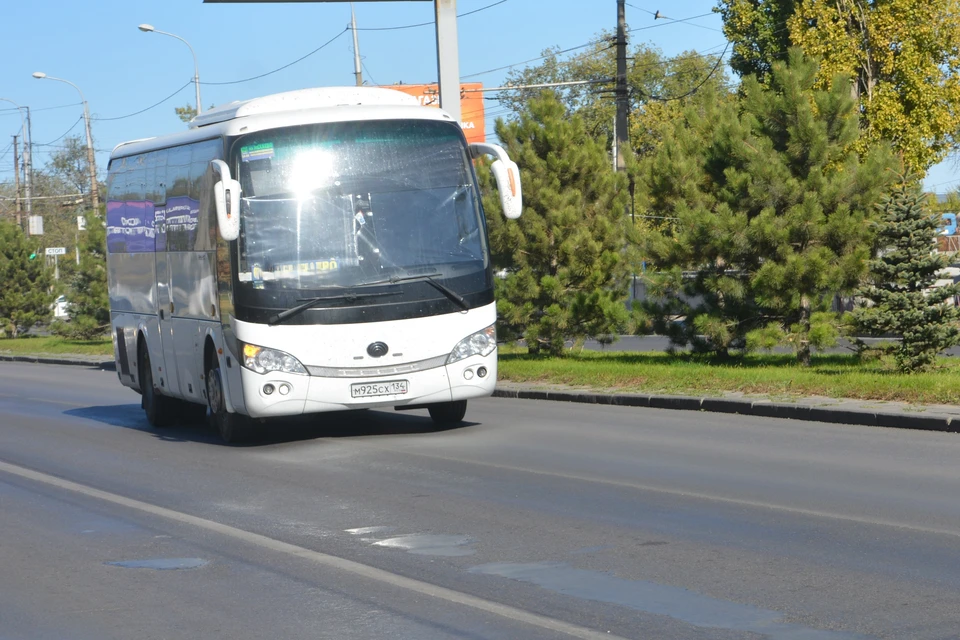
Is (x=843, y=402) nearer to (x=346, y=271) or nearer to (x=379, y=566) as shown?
(x=346, y=271)

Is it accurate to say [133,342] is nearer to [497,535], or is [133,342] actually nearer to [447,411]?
[447,411]

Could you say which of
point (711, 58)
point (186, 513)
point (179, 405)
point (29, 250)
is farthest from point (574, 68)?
point (186, 513)

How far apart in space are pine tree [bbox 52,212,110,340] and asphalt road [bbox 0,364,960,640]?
28941 mm

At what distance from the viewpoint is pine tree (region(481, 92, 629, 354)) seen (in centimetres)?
2211

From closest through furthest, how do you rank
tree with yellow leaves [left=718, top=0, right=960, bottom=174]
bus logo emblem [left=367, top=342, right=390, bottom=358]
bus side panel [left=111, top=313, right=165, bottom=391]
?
bus logo emblem [left=367, top=342, right=390, bottom=358]
bus side panel [left=111, top=313, right=165, bottom=391]
tree with yellow leaves [left=718, top=0, right=960, bottom=174]

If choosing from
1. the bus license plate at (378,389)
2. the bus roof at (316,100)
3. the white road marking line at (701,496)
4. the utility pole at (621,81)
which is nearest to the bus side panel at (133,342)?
the bus roof at (316,100)

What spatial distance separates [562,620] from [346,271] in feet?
24.8

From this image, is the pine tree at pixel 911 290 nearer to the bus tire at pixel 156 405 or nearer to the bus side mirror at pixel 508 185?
the bus side mirror at pixel 508 185

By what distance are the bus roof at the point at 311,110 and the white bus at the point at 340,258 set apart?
0.02m

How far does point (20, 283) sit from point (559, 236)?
34607mm

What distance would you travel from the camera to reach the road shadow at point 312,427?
14.9 metres

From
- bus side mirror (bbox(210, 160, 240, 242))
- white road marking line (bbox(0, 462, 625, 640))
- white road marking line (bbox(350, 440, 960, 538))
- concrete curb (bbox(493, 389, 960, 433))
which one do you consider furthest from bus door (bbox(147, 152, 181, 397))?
concrete curb (bbox(493, 389, 960, 433))

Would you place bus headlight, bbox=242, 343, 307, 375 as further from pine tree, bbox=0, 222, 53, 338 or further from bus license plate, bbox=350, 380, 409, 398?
pine tree, bbox=0, 222, 53, 338

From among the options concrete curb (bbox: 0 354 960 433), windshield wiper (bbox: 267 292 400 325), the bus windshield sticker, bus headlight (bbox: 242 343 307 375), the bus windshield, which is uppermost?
the bus windshield sticker
